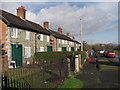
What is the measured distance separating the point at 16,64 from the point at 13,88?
12565 mm

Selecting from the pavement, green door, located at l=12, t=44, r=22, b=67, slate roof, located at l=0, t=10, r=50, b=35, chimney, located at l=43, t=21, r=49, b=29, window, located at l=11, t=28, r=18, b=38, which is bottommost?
the pavement

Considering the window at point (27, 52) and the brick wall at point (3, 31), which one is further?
the window at point (27, 52)

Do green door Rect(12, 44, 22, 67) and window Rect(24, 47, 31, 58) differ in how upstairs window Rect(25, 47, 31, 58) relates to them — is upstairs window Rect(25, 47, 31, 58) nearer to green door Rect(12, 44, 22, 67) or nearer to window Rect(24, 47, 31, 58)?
window Rect(24, 47, 31, 58)

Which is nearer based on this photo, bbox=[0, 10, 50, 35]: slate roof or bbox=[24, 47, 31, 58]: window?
bbox=[0, 10, 50, 35]: slate roof

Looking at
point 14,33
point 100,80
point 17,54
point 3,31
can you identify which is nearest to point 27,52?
point 17,54

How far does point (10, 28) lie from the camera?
15.2 m

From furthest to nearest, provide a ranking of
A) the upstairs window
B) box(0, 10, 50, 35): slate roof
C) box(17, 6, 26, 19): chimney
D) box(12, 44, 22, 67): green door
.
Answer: box(17, 6, 26, 19): chimney → the upstairs window → box(12, 44, 22, 67): green door → box(0, 10, 50, 35): slate roof

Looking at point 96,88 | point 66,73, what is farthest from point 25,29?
point 96,88

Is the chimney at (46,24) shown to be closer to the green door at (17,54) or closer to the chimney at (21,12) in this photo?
the chimney at (21,12)

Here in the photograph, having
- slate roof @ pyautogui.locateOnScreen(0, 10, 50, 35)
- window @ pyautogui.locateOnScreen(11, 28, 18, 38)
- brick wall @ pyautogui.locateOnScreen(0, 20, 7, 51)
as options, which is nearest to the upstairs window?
slate roof @ pyautogui.locateOnScreen(0, 10, 50, 35)

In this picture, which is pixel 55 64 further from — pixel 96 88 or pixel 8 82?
pixel 8 82

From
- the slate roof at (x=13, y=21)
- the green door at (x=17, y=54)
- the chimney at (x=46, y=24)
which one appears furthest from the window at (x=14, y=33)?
the chimney at (x=46, y=24)

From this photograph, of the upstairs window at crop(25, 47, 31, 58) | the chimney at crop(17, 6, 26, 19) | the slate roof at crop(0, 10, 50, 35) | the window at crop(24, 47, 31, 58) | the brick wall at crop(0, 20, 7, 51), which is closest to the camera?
the brick wall at crop(0, 20, 7, 51)

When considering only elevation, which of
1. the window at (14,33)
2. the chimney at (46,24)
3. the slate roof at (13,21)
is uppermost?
the chimney at (46,24)
